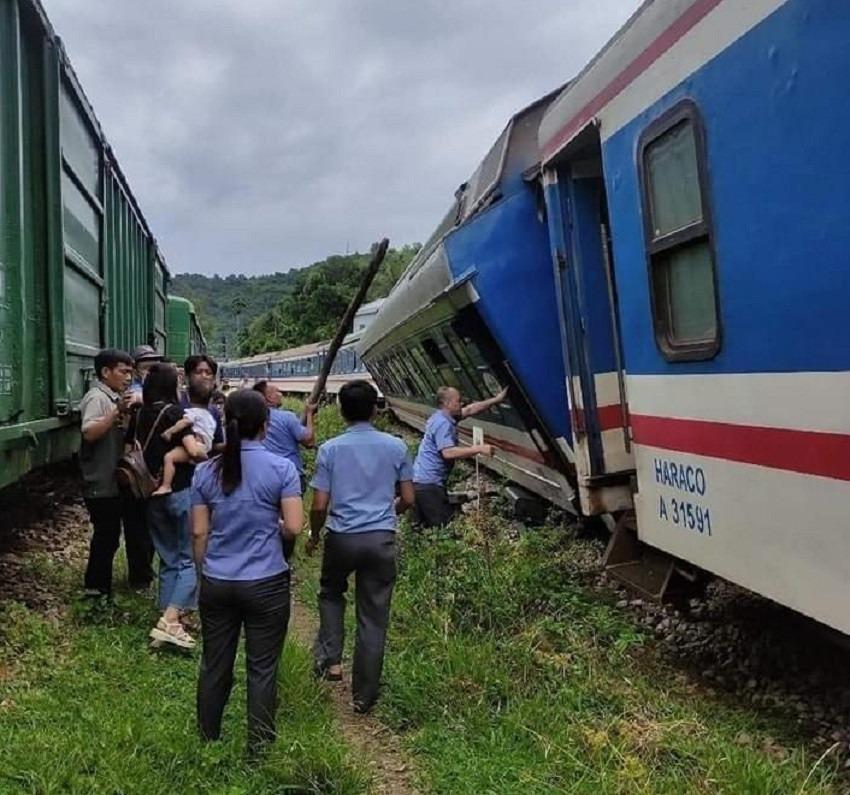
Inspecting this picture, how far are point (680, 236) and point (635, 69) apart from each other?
34.5 inches

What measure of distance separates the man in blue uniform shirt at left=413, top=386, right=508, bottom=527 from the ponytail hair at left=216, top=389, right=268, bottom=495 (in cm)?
314

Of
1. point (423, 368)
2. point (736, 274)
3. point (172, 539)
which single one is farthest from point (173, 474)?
point (423, 368)

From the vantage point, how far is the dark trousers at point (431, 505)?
288 inches

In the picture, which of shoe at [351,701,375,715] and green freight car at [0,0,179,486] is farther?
green freight car at [0,0,179,486]

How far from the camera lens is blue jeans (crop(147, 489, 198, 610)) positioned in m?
5.20

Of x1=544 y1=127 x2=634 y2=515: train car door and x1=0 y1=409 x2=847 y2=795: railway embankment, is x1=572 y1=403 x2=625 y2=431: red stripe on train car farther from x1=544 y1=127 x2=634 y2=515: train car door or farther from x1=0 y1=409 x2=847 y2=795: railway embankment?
x1=0 y1=409 x2=847 y2=795: railway embankment

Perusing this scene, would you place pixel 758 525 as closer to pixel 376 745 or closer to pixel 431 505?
pixel 376 745

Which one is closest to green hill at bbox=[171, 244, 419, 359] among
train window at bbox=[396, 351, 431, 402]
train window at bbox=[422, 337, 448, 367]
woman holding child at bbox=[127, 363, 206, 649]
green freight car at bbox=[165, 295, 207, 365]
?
green freight car at bbox=[165, 295, 207, 365]

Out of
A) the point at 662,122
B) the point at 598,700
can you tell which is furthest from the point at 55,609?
the point at 662,122

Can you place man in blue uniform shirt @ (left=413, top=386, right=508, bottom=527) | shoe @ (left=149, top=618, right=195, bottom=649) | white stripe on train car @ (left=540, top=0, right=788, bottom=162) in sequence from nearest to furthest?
white stripe on train car @ (left=540, top=0, right=788, bottom=162)
shoe @ (left=149, top=618, right=195, bottom=649)
man in blue uniform shirt @ (left=413, top=386, right=508, bottom=527)

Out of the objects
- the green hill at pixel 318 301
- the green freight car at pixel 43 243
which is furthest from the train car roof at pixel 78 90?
the green hill at pixel 318 301

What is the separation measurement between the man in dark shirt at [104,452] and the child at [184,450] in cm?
42

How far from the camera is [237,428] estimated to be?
3.66m

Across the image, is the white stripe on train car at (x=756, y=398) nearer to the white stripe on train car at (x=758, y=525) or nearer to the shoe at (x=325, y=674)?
the white stripe on train car at (x=758, y=525)
